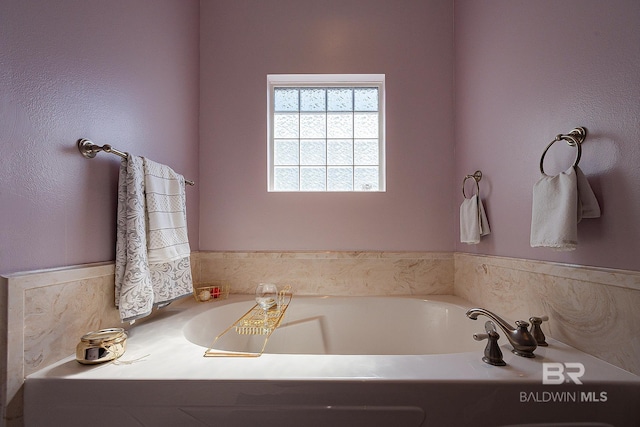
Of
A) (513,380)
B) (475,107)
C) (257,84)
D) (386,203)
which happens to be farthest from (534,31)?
(257,84)

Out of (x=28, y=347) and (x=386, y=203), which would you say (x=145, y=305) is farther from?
(x=386, y=203)

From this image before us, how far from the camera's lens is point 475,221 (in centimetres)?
159

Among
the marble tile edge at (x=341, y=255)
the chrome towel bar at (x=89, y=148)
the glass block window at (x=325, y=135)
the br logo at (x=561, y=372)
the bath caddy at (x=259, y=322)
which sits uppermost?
the glass block window at (x=325, y=135)

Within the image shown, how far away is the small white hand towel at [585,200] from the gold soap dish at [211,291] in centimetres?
186

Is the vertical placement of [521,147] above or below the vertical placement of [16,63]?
below

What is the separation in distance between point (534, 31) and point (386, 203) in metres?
1.14

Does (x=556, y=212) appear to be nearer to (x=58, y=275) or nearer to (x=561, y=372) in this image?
(x=561, y=372)

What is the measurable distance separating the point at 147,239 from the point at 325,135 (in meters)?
1.40

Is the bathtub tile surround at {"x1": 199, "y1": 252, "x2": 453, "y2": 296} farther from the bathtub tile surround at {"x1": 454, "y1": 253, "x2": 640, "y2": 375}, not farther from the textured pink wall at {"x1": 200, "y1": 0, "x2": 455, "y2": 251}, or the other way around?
the bathtub tile surround at {"x1": 454, "y1": 253, "x2": 640, "y2": 375}

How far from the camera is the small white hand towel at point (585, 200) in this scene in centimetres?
93

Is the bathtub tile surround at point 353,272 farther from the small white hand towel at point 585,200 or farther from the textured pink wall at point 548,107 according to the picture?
the small white hand towel at point 585,200

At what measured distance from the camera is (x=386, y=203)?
194 centimetres

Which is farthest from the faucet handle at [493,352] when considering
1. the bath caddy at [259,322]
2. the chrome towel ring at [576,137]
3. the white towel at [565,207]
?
the bath caddy at [259,322]

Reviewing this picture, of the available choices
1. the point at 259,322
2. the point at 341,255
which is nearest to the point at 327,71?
the point at 341,255
